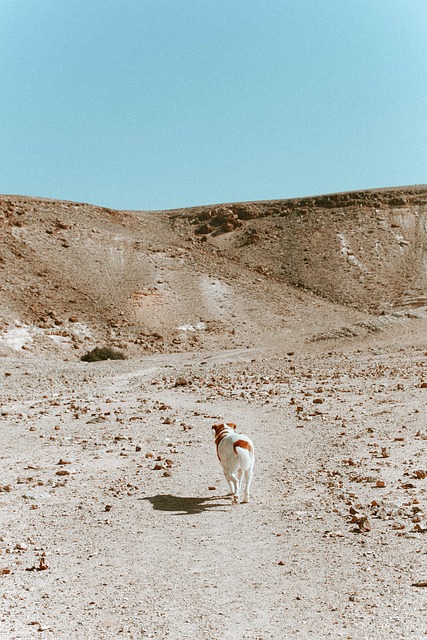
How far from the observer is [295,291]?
52.9 m

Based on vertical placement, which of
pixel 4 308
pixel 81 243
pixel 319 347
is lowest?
pixel 319 347

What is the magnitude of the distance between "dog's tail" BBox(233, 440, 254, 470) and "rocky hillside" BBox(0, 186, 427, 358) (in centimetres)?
2781

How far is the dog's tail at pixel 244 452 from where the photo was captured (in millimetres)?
9375

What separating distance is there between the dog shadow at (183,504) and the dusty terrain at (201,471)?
47 millimetres

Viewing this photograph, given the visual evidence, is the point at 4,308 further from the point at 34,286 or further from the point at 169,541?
the point at 169,541

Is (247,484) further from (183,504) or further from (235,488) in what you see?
(183,504)

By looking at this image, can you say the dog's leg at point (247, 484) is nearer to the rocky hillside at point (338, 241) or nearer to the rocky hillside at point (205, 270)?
the rocky hillside at point (205, 270)

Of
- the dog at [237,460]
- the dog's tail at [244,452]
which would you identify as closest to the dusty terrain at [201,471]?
the dog at [237,460]

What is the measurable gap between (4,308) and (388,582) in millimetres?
37181

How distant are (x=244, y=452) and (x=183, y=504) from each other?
3.69 feet

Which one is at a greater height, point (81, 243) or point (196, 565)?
point (81, 243)

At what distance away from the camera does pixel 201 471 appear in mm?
11836

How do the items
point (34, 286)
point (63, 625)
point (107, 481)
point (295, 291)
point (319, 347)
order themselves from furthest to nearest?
1. point (295, 291)
2. point (34, 286)
3. point (319, 347)
4. point (107, 481)
5. point (63, 625)

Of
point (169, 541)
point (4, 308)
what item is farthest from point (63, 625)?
A: point (4, 308)
